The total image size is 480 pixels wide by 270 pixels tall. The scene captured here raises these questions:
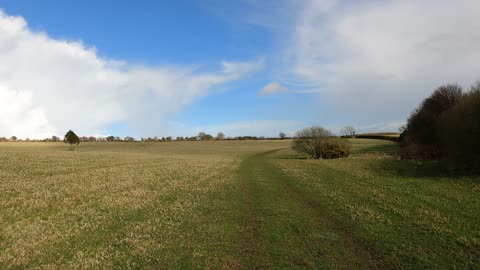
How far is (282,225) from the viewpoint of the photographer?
1463 cm

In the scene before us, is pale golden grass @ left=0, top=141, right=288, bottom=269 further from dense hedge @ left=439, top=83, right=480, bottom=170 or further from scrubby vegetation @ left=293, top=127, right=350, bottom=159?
scrubby vegetation @ left=293, top=127, right=350, bottom=159

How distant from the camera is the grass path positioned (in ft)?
33.1

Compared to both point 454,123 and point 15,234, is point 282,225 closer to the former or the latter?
point 15,234

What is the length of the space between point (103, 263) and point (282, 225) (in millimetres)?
7518

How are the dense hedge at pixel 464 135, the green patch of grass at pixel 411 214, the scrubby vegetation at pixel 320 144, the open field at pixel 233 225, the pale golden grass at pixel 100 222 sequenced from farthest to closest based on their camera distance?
the scrubby vegetation at pixel 320 144 < the dense hedge at pixel 464 135 < the green patch of grass at pixel 411 214 < the pale golden grass at pixel 100 222 < the open field at pixel 233 225

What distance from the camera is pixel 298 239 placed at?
1255 cm

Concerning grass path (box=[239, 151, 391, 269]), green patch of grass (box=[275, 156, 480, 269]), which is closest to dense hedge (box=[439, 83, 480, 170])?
green patch of grass (box=[275, 156, 480, 269])

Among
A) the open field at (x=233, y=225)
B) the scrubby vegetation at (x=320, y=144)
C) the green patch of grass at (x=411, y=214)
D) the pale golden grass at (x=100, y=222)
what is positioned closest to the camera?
the open field at (x=233, y=225)

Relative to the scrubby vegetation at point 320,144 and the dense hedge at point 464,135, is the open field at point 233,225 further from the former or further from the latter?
the scrubby vegetation at point 320,144

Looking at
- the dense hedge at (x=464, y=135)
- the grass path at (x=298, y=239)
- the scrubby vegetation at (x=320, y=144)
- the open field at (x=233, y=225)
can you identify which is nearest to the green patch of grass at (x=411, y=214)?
the open field at (x=233, y=225)

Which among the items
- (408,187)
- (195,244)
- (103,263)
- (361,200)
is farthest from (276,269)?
(408,187)

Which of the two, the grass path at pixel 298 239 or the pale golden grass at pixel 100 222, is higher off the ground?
the pale golden grass at pixel 100 222

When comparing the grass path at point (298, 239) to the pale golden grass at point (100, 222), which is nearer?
the grass path at point (298, 239)

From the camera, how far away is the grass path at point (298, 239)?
33.1 feet
